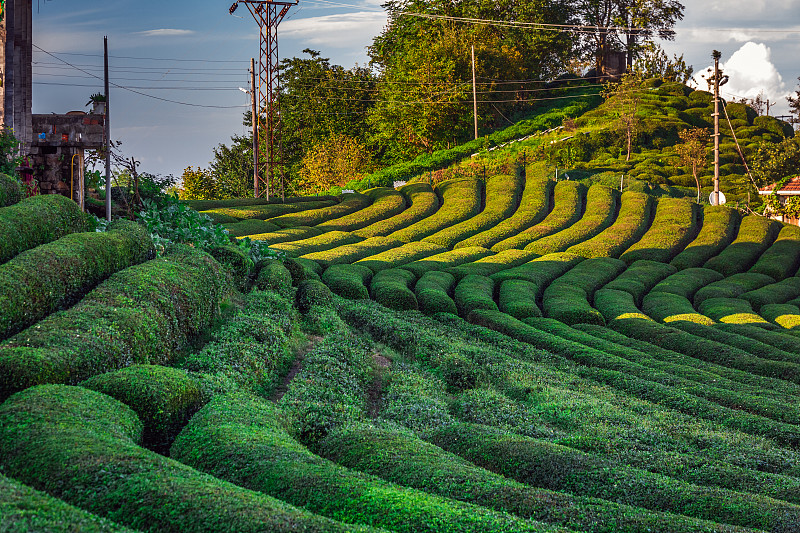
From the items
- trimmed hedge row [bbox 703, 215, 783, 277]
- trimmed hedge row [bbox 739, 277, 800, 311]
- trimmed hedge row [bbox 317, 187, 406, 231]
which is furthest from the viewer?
trimmed hedge row [bbox 317, 187, 406, 231]

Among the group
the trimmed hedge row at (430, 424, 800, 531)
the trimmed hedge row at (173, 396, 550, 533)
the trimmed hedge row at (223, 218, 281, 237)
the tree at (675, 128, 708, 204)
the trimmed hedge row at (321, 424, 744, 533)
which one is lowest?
the trimmed hedge row at (430, 424, 800, 531)

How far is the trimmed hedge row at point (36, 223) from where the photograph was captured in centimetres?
1140

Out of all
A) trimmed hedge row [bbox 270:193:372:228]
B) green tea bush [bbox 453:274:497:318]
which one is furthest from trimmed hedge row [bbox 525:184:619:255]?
trimmed hedge row [bbox 270:193:372:228]

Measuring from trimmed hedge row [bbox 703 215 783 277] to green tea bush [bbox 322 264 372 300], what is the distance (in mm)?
16482

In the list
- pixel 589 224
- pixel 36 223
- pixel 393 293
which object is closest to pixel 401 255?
pixel 393 293

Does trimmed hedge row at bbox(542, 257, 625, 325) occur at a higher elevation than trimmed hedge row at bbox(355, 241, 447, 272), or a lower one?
lower

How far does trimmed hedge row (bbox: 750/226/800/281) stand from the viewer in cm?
3048

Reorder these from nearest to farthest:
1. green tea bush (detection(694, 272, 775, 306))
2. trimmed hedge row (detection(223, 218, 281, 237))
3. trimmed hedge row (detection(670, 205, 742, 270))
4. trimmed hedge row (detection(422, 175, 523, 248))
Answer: green tea bush (detection(694, 272, 775, 306)) → trimmed hedge row (detection(670, 205, 742, 270)) → trimmed hedge row (detection(223, 218, 281, 237)) → trimmed hedge row (detection(422, 175, 523, 248))

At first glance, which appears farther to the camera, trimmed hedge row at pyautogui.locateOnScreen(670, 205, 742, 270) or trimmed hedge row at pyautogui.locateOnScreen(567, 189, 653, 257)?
trimmed hedge row at pyautogui.locateOnScreen(567, 189, 653, 257)

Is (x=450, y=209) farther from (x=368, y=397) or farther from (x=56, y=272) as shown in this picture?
(x=56, y=272)

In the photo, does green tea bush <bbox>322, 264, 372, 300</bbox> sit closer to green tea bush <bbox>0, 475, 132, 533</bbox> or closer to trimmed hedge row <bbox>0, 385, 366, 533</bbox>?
trimmed hedge row <bbox>0, 385, 366, 533</bbox>

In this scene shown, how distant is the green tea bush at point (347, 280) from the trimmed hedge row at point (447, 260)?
2435 millimetres

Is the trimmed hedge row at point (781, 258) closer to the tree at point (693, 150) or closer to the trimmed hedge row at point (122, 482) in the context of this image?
the tree at point (693, 150)

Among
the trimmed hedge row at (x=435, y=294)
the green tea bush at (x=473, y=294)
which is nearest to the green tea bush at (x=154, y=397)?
the trimmed hedge row at (x=435, y=294)
